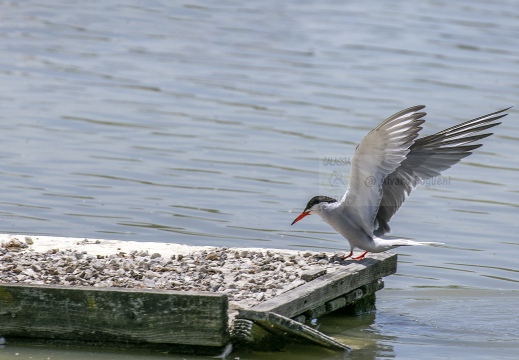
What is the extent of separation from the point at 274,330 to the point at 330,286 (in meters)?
0.66

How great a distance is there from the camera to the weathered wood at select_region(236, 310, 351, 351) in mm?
6395

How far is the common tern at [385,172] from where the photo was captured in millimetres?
7469

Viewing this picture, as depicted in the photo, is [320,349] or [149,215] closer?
[320,349]

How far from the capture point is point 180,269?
24.2ft

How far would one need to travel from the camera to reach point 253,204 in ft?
37.4

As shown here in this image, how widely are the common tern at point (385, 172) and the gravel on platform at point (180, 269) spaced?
289 millimetres

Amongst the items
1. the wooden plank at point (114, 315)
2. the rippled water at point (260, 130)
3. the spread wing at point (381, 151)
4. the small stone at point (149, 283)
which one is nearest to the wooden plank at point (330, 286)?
the wooden plank at point (114, 315)

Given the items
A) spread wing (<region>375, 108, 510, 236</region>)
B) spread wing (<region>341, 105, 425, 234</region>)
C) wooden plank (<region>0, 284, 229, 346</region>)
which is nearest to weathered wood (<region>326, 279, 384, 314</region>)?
spread wing (<region>375, 108, 510, 236</region>)

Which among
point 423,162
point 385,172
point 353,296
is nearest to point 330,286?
point 353,296

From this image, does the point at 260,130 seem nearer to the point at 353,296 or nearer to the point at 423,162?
the point at 423,162

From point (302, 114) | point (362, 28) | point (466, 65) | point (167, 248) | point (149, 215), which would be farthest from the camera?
point (362, 28)

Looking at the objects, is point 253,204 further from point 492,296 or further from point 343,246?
point 492,296

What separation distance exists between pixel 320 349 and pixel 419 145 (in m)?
1.90

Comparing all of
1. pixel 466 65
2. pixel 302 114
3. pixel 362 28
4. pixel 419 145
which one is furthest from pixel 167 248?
pixel 362 28
